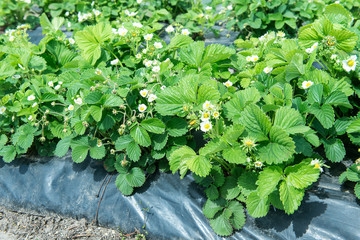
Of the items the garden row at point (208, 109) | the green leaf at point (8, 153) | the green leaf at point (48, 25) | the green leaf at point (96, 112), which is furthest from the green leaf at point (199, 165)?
the green leaf at point (48, 25)

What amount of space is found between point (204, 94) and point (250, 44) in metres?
0.89

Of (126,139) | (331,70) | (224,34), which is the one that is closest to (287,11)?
(224,34)

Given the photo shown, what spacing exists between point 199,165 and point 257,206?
406 mm

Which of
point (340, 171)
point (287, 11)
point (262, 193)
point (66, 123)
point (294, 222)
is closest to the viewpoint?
point (262, 193)

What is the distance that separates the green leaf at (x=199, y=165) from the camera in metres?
1.67

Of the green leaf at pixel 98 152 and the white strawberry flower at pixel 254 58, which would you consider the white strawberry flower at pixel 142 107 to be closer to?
the green leaf at pixel 98 152

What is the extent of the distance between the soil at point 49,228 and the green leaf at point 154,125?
2.36 ft

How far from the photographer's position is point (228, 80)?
226 cm

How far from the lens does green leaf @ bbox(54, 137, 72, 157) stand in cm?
222

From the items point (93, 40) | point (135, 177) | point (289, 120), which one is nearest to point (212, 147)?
point (289, 120)

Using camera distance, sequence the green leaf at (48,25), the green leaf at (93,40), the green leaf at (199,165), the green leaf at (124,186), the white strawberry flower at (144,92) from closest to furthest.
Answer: the green leaf at (199,165), the white strawberry flower at (144,92), the green leaf at (124,186), the green leaf at (93,40), the green leaf at (48,25)

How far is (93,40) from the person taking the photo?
95.1 inches

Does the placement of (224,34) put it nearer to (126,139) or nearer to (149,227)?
(126,139)

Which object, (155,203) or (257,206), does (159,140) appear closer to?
(155,203)
